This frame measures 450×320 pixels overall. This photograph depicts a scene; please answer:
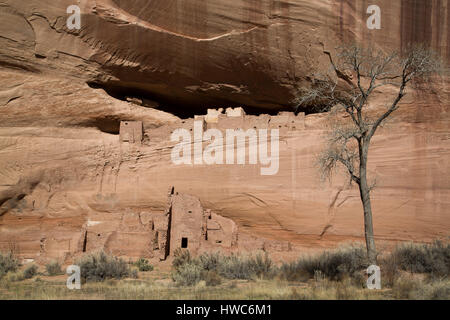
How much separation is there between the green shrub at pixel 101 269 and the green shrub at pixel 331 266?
389cm

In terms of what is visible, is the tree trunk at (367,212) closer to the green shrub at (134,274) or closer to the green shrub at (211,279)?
the green shrub at (211,279)

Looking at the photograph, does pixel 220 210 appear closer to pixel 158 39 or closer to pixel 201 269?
pixel 201 269

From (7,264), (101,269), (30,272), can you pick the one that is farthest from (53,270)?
(101,269)

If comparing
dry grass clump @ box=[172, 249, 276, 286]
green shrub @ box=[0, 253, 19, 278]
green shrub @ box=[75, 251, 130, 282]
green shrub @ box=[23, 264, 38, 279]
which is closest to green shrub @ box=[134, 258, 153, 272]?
dry grass clump @ box=[172, 249, 276, 286]

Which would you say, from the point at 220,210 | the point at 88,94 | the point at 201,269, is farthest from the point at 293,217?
the point at 88,94

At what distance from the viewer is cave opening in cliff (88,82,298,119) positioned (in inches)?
757

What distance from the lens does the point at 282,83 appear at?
59.3 feet

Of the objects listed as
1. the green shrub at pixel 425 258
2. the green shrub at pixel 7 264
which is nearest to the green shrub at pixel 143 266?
the green shrub at pixel 7 264

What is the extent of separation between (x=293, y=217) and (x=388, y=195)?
111 inches

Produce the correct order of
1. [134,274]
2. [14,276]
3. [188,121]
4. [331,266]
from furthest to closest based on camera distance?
[188,121] → [14,276] → [134,274] → [331,266]

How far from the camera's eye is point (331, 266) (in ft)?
38.6

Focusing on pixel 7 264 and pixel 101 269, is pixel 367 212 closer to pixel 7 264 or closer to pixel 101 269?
pixel 101 269

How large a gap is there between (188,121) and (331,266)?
8.04 meters

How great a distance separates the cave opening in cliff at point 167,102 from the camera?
1923 centimetres
